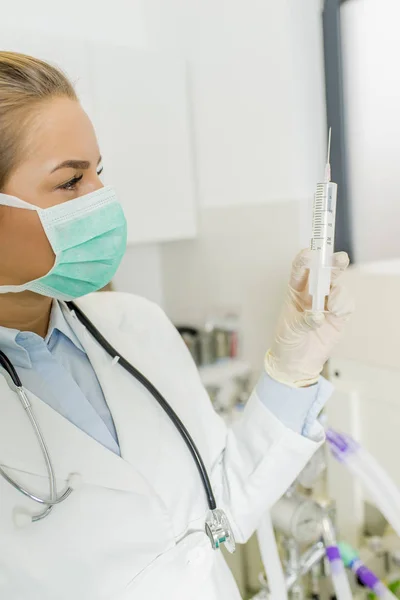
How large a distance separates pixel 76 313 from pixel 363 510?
0.94 metres

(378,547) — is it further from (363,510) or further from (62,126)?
(62,126)

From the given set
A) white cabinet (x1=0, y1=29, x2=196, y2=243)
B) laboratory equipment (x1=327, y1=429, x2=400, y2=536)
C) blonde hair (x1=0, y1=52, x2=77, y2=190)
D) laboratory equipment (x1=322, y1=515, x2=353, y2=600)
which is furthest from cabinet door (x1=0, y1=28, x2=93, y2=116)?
laboratory equipment (x1=322, y1=515, x2=353, y2=600)

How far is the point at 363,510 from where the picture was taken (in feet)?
4.61

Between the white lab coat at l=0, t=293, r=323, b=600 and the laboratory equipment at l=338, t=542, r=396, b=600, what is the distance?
1.16ft

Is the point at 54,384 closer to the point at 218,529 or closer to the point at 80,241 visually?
the point at 80,241

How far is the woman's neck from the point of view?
2.90 feet

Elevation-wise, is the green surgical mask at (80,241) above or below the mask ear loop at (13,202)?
below

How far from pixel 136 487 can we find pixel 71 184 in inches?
19.4

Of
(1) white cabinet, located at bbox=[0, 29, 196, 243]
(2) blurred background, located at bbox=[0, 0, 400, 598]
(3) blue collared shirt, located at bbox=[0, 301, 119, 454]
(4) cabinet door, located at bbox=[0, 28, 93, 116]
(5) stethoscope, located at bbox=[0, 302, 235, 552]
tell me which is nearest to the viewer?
(5) stethoscope, located at bbox=[0, 302, 235, 552]

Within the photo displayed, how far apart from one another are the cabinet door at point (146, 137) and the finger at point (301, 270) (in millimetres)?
988

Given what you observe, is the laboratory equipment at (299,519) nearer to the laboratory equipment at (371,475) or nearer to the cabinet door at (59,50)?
the laboratory equipment at (371,475)

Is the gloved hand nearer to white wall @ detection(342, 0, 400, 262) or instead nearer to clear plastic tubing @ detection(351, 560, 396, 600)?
clear plastic tubing @ detection(351, 560, 396, 600)

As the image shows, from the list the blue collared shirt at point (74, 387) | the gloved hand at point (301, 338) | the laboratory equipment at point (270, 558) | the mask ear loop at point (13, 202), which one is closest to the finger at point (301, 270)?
the gloved hand at point (301, 338)

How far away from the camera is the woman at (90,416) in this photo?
0.79 meters
